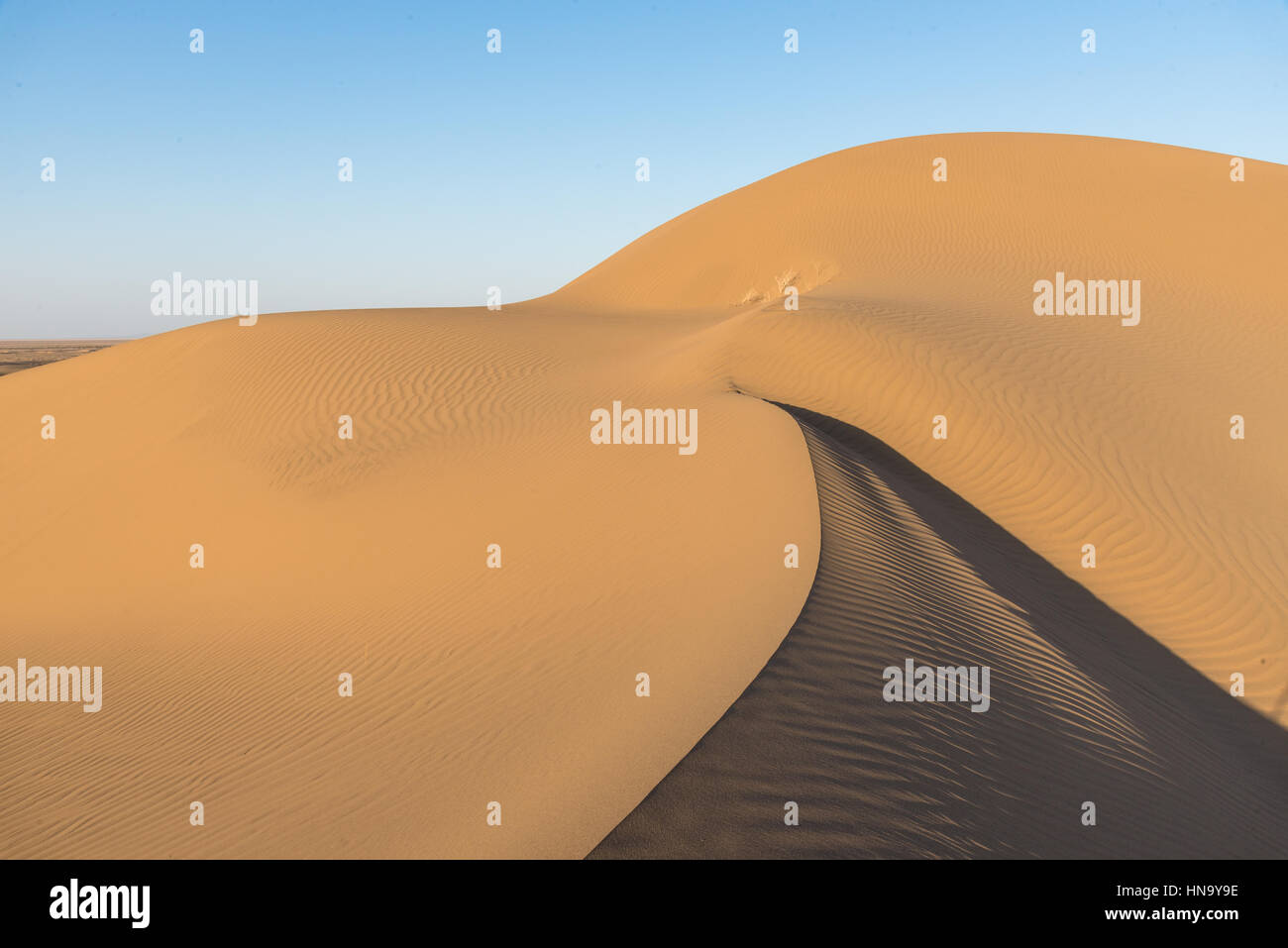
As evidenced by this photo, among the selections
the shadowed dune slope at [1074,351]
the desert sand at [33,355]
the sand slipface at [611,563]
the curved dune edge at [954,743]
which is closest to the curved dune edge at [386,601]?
the sand slipface at [611,563]

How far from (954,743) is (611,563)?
4.07m

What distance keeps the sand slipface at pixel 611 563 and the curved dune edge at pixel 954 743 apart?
0.13 feet

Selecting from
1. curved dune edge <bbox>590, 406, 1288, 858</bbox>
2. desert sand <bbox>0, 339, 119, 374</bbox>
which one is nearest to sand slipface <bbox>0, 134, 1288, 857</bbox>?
curved dune edge <bbox>590, 406, 1288, 858</bbox>

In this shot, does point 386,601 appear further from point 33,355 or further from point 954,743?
point 33,355

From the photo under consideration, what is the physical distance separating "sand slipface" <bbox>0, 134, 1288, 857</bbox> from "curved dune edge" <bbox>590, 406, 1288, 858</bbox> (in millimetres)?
39

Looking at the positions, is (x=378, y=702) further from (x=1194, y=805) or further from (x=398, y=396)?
(x=398, y=396)

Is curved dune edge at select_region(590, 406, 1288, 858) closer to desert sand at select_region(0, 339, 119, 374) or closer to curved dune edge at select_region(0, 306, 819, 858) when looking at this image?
curved dune edge at select_region(0, 306, 819, 858)

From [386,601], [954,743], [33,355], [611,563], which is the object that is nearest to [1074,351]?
[611,563]

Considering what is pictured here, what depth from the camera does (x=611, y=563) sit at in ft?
26.7

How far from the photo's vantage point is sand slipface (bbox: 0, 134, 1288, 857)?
5.13 meters

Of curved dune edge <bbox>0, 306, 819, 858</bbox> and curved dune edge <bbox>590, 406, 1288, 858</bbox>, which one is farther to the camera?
curved dune edge <bbox>0, 306, 819, 858</bbox>
